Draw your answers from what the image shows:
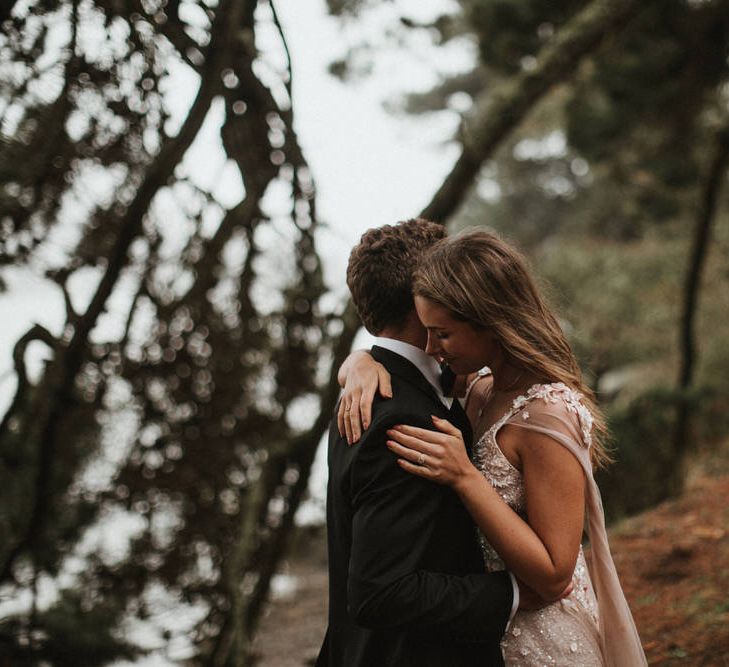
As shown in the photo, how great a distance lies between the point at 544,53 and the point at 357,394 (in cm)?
322

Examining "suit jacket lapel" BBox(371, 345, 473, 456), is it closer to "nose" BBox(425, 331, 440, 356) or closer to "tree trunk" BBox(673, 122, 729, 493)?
"nose" BBox(425, 331, 440, 356)

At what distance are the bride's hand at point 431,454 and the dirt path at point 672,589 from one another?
1.92m

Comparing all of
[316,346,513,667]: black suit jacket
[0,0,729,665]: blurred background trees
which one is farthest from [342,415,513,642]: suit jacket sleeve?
[0,0,729,665]: blurred background trees

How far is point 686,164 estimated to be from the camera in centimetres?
898

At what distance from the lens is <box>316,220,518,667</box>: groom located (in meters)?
1.68

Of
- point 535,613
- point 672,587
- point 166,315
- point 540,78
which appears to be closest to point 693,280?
point 540,78

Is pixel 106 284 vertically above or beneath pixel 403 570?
above

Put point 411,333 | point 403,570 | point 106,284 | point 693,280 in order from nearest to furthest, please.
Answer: point 403,570 → point 411,333 → point 106,284 → point 693,280

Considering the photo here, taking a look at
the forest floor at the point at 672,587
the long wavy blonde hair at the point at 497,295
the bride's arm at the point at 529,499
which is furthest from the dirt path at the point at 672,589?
the long wavy blonde hair at the point at 497,295

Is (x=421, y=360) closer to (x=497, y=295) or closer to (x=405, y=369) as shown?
(x=405, y=369)

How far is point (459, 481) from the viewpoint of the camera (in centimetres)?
176

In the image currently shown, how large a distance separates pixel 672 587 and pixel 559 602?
2.36 metres

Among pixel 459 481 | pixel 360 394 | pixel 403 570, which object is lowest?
pixel 403 570

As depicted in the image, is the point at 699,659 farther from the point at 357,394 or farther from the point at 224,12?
the point at 224,12
